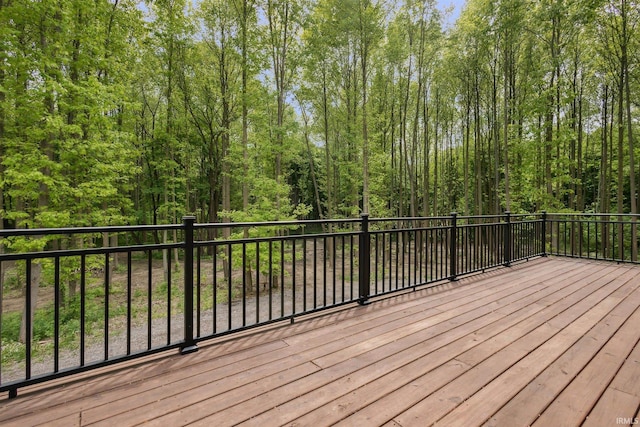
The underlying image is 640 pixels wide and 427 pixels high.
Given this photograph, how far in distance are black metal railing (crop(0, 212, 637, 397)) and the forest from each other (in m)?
1.73

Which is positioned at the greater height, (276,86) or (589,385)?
(276,86)

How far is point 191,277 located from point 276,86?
8.37 meters

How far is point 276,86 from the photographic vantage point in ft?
30.1

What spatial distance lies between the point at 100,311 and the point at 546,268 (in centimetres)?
1159

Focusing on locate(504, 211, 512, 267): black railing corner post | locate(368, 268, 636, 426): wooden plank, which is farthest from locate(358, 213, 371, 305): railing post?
locate(504, 211, 512, 267): black railing corner post

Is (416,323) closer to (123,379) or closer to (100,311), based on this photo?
(123,379)

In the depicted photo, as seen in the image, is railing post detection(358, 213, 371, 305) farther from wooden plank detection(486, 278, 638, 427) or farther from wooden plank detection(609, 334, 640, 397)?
wooden plank detection(609, 334, 640, 397)

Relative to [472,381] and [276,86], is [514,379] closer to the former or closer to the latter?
[472,381]

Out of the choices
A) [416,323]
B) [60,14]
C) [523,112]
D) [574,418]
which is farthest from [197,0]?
[574,418]

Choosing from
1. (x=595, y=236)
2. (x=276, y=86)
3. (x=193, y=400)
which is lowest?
(x=193, y=400)

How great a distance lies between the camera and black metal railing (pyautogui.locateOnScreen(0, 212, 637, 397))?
189cm

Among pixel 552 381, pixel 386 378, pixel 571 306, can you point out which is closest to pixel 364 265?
pixel 386 378

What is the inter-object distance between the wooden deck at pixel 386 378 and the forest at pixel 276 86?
5899mm

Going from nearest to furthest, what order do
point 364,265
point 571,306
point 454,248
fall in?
point 571,306
point 364,265
point 454,248
